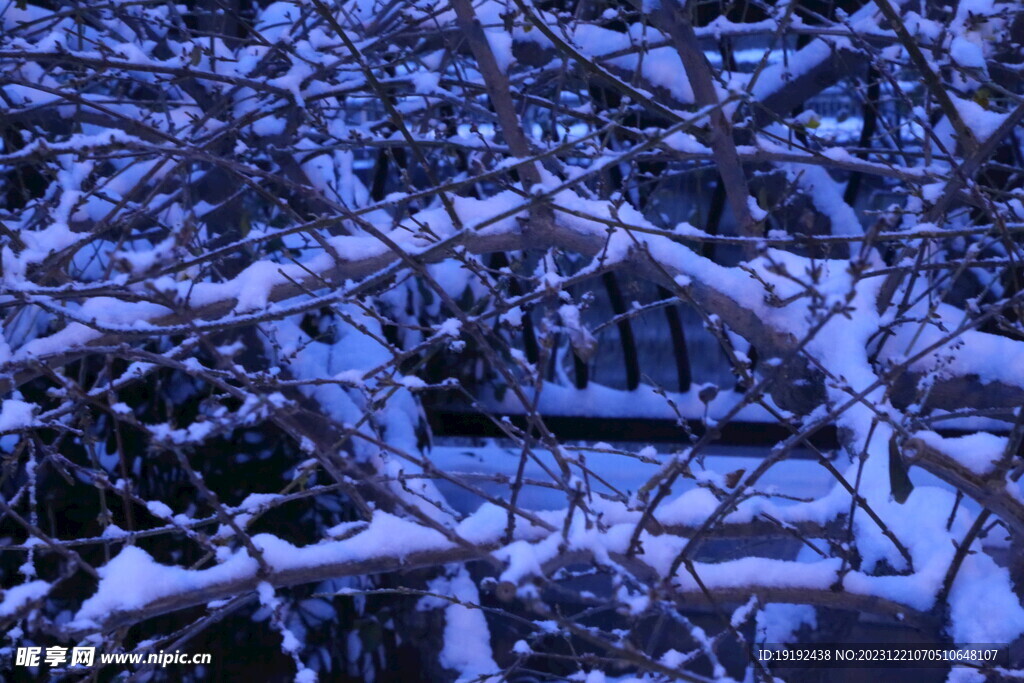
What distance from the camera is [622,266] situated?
177cm

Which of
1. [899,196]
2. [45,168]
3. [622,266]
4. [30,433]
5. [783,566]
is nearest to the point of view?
[783,566]

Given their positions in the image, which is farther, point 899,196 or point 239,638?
point 899,196

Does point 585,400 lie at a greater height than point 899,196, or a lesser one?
lesser

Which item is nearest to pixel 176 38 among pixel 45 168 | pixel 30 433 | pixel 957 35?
pixel 45 168

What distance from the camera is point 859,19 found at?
244 cm

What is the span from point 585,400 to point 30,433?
1897mm

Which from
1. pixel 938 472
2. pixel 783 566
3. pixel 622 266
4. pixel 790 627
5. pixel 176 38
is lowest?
pixel 790 627

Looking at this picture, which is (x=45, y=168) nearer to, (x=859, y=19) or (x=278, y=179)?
(x=278, y=179)

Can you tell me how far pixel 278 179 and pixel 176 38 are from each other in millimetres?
2248

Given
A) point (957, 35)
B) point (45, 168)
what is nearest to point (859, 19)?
point (957, 35)

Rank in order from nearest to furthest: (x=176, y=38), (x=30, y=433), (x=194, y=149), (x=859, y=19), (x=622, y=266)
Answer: (x=194, y=149), (x=622, y=266), (x=30, y=433), (x=859, y=19), (x=176, y=38)

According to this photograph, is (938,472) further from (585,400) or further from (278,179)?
(585,400)

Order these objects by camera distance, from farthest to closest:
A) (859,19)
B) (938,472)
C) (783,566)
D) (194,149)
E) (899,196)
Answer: (899,196)
(859,19)
(783,566)
(938,472)
(194,149)

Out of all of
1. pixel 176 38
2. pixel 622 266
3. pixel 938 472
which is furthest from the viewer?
pixel 176 38
